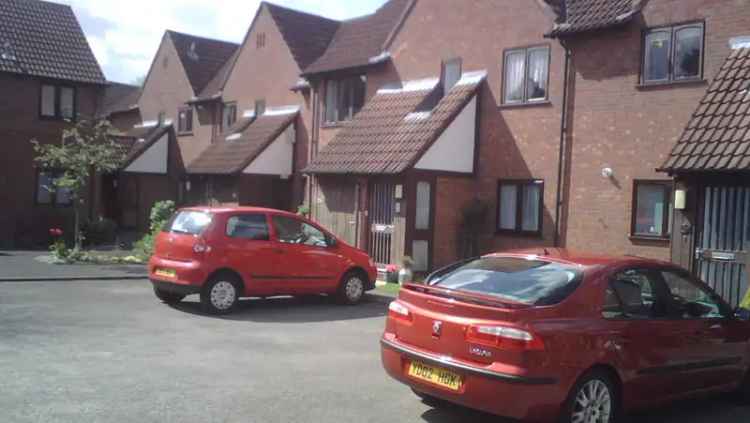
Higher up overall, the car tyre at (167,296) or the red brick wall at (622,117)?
the red brick wall at (622,117)

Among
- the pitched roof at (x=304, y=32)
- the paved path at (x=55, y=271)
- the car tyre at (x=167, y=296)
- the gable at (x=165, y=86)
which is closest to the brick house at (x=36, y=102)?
the gable at (x=165, y=86)

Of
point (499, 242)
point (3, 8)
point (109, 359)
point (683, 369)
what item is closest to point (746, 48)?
point (499, 242)

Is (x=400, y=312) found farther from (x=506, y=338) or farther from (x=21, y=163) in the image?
(x=21, y=163)

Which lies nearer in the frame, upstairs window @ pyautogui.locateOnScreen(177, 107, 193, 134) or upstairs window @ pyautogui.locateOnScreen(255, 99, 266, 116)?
upstairs window @ pyautogui.locateOnScreen(255, 99, 266, 116)

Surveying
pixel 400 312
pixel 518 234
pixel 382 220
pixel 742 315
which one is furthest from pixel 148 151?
pixel 742 315

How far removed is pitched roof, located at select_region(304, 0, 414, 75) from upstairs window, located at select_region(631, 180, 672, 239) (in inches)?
332

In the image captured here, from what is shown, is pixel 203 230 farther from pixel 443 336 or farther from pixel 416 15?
pixel 416 15

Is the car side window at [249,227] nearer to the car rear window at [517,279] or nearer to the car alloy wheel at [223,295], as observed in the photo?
the car alloy wheel at [223,295]

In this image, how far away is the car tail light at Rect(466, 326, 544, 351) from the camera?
563 cm

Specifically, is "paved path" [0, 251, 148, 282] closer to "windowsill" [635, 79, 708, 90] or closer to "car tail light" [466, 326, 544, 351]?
"windowsill" [635, 79, 708, 90]

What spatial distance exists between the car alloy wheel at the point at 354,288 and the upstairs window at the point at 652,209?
217 inches

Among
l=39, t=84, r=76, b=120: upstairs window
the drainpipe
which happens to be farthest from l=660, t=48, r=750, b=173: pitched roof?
l=39, t=84, r=76, b=120: upstairs window

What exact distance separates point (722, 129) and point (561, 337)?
25.2ft

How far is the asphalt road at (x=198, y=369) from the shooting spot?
253 inches
